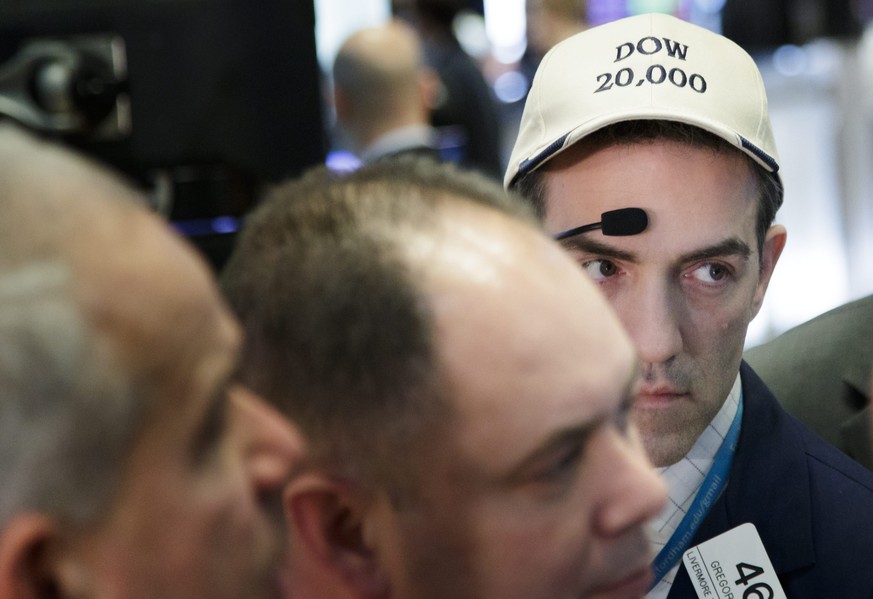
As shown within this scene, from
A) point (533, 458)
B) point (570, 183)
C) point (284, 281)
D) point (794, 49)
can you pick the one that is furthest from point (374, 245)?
point (794, 49)

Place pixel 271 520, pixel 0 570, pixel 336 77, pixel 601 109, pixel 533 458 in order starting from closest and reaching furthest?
pixel 0 570, pixel 271 520, pixel 533 458, pixel 601 109, pixel 336 77

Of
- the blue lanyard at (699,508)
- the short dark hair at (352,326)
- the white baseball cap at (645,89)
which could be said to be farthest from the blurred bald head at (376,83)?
the short dark hair at (352,326)

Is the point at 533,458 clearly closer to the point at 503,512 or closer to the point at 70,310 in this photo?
the point at 503,512

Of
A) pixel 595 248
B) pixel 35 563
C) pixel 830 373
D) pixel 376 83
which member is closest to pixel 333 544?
pixel 35 563

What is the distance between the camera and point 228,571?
684mm

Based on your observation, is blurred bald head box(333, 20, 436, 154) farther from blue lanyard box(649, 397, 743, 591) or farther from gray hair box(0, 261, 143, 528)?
gray hair box(0, 261, 143, 528)

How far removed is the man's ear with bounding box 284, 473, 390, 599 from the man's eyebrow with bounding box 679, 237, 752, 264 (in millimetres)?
729

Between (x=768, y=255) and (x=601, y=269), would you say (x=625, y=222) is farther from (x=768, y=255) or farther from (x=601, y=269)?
(x=768, y=255)

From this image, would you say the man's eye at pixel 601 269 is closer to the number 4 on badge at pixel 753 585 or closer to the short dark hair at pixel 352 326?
the number 4 on badge at pixel 753 585

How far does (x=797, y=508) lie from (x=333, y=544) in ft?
2.67

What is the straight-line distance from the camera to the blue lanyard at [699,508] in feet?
4.81

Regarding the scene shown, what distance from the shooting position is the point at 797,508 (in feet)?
4.88

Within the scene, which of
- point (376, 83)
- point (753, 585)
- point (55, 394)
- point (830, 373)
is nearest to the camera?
point (55, 394)

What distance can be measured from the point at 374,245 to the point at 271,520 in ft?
0.83
